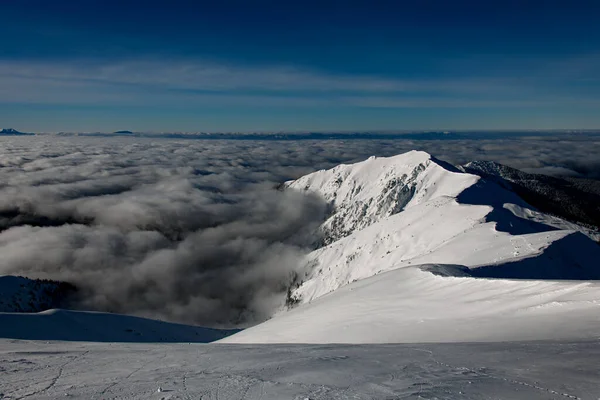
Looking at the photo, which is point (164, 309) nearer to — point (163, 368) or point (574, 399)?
point (163, 368)

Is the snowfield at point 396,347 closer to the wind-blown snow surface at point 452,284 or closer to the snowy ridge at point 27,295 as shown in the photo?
the wind-blown snow surface at point 452,284

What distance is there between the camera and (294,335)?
2483 centimetres

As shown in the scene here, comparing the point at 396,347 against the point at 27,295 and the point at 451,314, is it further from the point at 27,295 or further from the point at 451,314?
the point at 27,295

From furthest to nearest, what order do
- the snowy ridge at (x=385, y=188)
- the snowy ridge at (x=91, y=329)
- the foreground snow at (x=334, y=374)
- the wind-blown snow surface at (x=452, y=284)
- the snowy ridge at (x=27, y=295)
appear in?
1. the snowy ridge at (x=385, y=188)
2. the snowy ridge at (x=27, y=295)
3. the snowy ridge at (x=91, y=329)
4. the wind-blown snow surface at (x=452, y=284)
5. the foreground snow at (x=334, y=374)

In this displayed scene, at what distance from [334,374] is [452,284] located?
17989mm

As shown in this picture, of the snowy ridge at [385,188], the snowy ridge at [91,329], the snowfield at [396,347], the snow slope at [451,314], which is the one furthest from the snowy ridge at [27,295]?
the snowy ridge at [385,188]

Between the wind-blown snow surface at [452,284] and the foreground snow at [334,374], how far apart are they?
3785 millimetres

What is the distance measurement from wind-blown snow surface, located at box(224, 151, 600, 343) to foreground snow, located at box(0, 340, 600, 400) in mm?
3785

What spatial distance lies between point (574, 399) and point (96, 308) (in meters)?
122

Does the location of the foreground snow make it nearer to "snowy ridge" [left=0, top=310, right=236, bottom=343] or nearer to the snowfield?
the snowfield

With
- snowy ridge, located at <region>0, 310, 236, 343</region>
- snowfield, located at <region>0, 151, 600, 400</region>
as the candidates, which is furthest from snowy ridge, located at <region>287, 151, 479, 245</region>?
snowy ridge, located at <region>0, 310, 236, 343</region>

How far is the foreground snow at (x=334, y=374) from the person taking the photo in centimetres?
900

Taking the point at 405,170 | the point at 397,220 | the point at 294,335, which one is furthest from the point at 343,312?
the point at 405,170

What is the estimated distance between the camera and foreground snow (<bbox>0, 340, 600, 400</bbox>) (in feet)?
29.5
